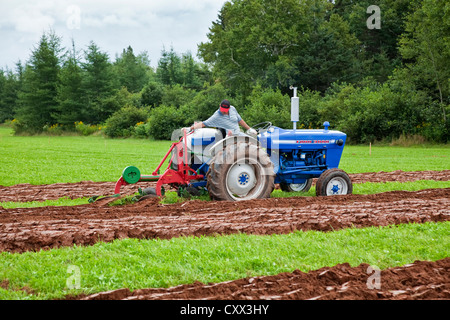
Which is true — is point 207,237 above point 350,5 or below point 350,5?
below

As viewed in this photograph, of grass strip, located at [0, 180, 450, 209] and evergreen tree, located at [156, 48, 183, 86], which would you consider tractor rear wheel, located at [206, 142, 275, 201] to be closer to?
grass strip, located at [0, 180, 450, 209]

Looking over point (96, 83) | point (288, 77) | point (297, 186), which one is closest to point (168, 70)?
point (96, 83)

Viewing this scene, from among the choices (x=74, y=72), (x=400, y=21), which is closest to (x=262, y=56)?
A: (x=400, y=21)

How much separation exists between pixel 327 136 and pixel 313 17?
35.2 meters

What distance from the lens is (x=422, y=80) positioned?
2766cm

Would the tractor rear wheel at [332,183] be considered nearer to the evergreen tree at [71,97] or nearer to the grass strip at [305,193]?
the grass strip at [305,193]

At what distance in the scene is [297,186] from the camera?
31.4 ft

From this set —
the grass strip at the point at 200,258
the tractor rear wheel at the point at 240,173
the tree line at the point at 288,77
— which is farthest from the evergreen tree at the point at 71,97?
the grass strip at the point at 200,258

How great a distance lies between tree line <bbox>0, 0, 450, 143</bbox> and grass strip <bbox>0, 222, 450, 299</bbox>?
873 inches

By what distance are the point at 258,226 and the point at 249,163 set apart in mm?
2214

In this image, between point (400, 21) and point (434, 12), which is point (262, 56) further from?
point (434, 12)

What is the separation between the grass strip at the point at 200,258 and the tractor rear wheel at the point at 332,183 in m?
2.75

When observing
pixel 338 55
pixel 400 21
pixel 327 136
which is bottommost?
pixel 327 136

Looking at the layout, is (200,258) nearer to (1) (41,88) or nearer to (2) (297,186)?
(2) (297,186)
